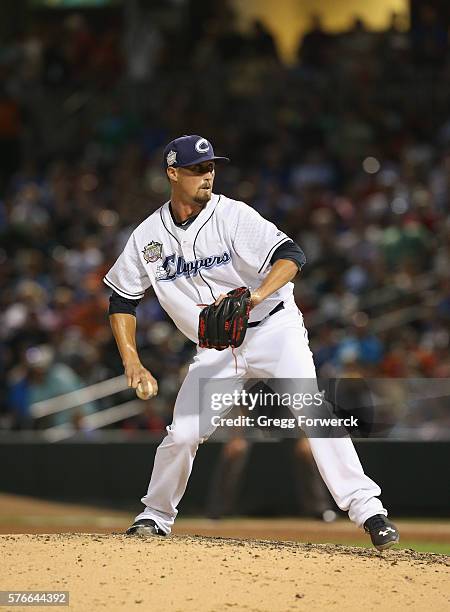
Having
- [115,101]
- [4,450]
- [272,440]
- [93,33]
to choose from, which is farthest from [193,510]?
[93,33]

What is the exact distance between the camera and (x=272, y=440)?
1127cm

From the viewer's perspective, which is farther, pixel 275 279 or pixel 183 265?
pixel 183 265

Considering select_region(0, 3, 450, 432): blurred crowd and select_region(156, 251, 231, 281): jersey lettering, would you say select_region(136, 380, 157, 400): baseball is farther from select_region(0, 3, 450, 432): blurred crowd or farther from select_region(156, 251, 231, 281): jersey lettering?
select_region(0, 3, 450, 432): blurred crowd

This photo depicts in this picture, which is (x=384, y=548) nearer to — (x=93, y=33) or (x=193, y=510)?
(x=193, y=510)

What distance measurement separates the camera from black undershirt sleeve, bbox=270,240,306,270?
5910 mm

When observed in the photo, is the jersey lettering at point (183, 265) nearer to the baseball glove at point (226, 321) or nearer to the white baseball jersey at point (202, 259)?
the white baseball jersey at point (202, 259)

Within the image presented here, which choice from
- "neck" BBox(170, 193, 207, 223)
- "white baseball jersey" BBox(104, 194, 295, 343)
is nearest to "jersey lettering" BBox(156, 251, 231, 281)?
"white baseball jersey" BBox(104, 194, 295, 343)

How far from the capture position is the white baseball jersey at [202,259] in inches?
238

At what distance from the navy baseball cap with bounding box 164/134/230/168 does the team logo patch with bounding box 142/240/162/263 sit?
0.41m

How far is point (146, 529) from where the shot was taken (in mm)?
6199

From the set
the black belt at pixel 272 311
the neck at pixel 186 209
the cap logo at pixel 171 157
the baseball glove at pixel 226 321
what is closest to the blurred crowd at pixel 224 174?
the black belt at pixel 272 311

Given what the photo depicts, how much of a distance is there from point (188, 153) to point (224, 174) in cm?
833

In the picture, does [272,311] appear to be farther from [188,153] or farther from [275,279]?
[188,153]

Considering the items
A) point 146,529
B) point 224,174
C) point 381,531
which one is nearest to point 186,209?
point 146,529
